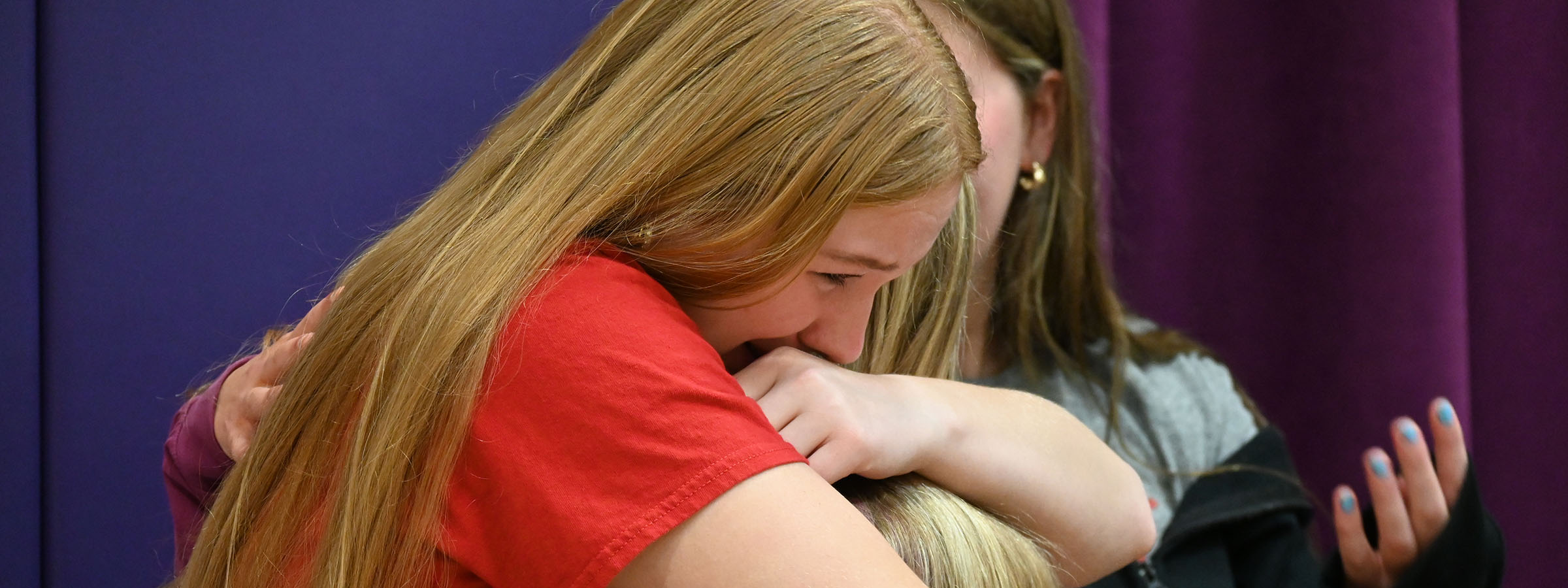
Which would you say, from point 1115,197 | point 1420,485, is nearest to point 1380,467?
point 1420,485

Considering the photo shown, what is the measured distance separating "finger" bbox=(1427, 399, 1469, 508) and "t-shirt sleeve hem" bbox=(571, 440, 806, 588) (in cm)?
74

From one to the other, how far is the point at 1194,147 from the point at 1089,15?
0.24m

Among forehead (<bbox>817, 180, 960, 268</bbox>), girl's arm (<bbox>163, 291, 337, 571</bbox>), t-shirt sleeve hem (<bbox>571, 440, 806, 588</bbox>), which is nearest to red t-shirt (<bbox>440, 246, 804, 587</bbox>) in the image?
t-shirt sleeve hem (<bbox>571, 440, 806, 588</bbox>)

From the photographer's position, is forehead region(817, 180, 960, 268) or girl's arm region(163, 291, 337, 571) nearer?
forehead region(817, 180, 960, 268)

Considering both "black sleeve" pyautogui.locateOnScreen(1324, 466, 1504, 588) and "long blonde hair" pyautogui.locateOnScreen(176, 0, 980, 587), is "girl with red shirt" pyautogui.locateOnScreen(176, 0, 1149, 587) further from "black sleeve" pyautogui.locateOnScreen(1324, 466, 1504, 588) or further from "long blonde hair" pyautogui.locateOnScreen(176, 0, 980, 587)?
"black sleeve" pyautogui.locateOnScreen(1324, 466, 1504, 588)

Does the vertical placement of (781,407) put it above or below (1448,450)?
above

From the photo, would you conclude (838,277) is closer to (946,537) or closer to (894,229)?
(894,229)

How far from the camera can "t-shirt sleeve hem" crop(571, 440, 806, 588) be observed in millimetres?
530

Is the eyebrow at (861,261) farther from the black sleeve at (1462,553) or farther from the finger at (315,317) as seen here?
the black sleeve at (1462,553)

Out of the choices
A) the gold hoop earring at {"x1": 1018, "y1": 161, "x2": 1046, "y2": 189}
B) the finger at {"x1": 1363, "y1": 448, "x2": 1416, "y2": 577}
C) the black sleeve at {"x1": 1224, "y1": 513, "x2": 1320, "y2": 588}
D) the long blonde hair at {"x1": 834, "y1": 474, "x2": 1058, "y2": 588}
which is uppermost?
the gold hoop earring at {"x1": 1018, "y1": 161, "x2": 1046, "y2": 189}

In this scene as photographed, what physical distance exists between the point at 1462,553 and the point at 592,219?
2.64 feet

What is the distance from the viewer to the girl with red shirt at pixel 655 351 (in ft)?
1.78

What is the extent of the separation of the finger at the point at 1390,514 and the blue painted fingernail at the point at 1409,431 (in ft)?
0.09

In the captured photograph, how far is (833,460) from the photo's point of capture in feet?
2.13
